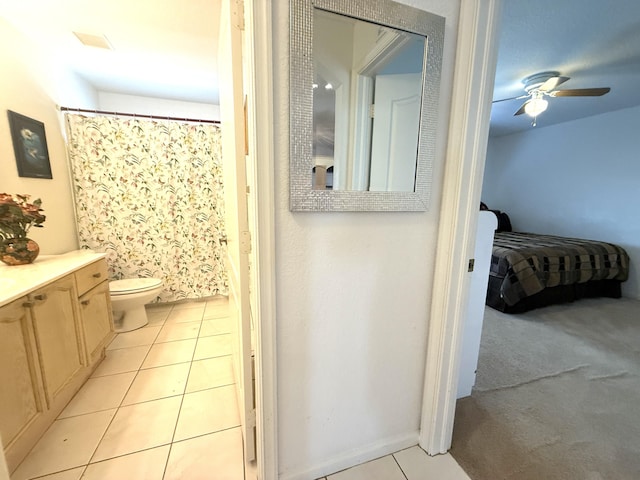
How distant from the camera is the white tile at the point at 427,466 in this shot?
1163 millimetres

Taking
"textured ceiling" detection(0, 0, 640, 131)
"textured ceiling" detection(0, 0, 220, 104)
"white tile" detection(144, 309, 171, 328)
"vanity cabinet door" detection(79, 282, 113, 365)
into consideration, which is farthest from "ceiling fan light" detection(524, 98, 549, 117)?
"white tile" detection(144, 309, 171, 328)

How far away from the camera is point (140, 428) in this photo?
1.37 m

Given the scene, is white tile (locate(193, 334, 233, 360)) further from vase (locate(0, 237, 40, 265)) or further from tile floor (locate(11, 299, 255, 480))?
vase (locate(0, 237, 40, 265))

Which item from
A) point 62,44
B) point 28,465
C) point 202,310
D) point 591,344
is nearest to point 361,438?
point 28,465

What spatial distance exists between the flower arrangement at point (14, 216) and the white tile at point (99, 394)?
99 centimetres

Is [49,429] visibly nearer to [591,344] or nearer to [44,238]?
[44,238]

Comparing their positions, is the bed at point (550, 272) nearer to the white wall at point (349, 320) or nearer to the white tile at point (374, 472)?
the white wall at point (349, 320)

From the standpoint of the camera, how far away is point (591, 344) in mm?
2225

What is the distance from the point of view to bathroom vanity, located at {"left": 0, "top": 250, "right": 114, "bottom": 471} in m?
1.08

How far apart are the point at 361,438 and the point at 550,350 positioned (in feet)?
6.28

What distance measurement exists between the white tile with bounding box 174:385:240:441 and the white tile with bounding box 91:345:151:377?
581 millimetres

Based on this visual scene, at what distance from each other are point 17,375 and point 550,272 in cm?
410

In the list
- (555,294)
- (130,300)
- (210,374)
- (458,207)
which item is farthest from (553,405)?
(130,300)

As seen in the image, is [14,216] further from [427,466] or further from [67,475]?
[427,466]
